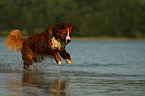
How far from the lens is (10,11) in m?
109

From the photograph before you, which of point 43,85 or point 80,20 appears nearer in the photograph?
point 43,85

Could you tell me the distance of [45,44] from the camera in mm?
14336

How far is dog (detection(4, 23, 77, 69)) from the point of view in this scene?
13656 millimetres

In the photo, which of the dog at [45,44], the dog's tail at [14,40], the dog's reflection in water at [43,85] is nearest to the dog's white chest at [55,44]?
the dog at [45,44]

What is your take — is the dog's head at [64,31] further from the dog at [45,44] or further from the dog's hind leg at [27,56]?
the dog's hind leg at [27,56]

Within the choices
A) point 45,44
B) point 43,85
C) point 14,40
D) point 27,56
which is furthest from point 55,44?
point 43,85

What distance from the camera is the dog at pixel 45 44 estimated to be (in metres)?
13.7

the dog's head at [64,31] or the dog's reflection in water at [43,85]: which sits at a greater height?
the dog's head at [64,31]

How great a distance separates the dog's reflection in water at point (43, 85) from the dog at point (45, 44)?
999 millimetres

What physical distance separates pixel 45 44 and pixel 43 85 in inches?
130

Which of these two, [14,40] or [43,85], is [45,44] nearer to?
[14,40]

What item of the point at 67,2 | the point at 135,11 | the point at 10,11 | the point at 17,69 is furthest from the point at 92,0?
the point at 17,69

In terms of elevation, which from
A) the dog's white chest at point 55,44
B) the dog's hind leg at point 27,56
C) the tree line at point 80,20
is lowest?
the dog's hind leg at point 27,56

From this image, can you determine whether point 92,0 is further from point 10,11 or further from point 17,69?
point 17,69
